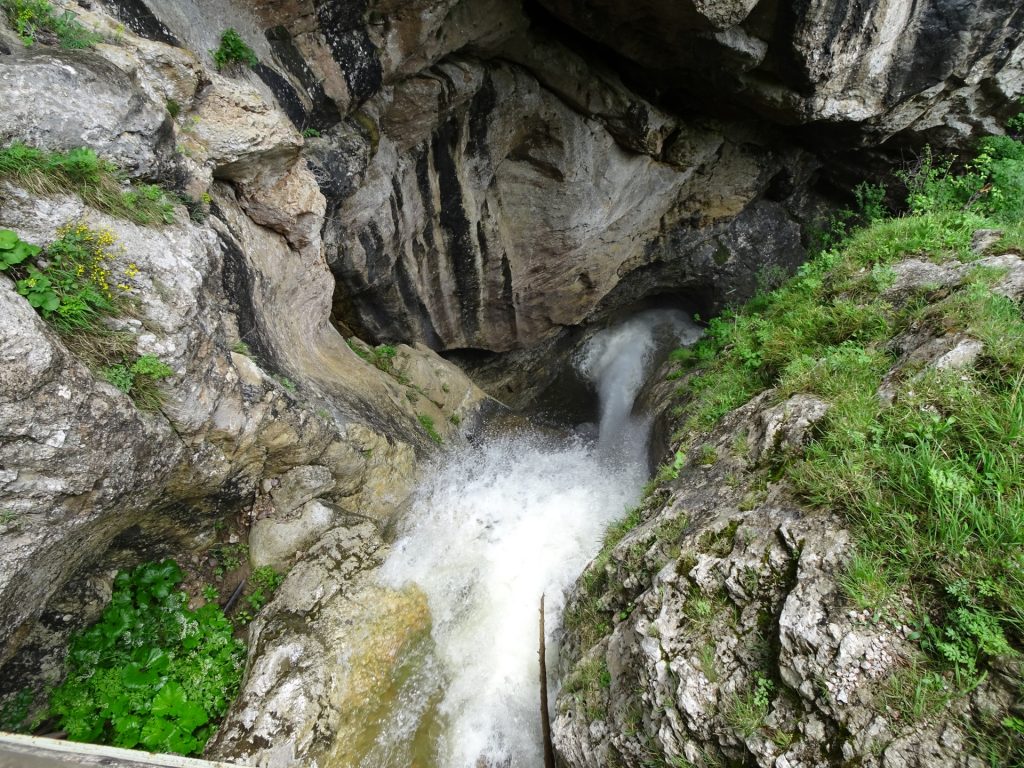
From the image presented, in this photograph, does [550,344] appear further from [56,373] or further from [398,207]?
[56,373]

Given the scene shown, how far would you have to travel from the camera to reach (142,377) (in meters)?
3.71

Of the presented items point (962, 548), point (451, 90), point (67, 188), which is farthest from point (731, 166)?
point (67, 188)

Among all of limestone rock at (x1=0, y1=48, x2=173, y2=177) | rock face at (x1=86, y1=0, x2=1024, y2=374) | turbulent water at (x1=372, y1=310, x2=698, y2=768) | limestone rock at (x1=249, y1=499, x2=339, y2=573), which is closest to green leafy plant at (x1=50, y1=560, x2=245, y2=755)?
limestone rock at (x1=249, y1=499, x2=339, y2=573)

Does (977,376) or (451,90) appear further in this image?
(451,90)

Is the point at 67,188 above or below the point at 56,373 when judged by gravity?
above

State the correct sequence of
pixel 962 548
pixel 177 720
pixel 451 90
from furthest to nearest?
pixel 451 90
pixel 177 720
pixel 962 548

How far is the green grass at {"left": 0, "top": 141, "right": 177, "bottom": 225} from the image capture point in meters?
3.27

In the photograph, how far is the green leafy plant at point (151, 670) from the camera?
3.97 metres

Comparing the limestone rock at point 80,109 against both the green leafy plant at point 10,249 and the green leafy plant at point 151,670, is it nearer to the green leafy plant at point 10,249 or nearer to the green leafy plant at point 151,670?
the green leafy plant at point 10,249

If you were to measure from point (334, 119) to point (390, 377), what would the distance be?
13.2ft

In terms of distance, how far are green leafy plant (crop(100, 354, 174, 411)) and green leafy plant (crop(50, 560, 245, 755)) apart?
1.88 meters

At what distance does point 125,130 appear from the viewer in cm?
381

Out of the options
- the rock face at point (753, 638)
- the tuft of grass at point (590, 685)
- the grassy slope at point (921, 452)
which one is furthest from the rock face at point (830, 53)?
the tuft of grass at point (590, 685)

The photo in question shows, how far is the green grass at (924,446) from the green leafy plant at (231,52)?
6.67 m
